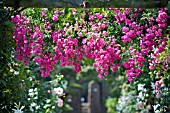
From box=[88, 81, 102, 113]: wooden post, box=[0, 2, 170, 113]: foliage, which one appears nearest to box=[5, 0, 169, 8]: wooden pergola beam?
box=[0, 2, 170, 113]: foliage

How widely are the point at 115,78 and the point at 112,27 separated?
6.51 metres

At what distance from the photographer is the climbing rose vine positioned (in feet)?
15.7

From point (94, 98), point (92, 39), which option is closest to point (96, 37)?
point (92, 39)

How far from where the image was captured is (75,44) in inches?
195

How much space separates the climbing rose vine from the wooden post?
34.9 feet

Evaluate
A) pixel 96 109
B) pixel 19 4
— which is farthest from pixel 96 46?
pixel 96 109

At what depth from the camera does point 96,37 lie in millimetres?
4859

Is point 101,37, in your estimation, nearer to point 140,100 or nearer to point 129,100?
point 140,100

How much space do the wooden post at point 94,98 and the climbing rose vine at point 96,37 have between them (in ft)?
34.9

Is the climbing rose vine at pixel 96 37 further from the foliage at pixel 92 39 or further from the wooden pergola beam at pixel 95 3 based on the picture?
the wooden pergola beam at pixel 95 3

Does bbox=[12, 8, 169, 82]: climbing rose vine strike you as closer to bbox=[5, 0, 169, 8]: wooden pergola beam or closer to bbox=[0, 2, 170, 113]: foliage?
bbox=[0, 2, 170, 113]: foliage

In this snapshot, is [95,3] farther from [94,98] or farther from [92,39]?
[94,98]

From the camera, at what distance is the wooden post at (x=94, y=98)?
1575 centimetres

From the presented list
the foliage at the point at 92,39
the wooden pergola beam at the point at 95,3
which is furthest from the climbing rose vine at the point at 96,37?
the wooden pergola beam at the point at 95,3
